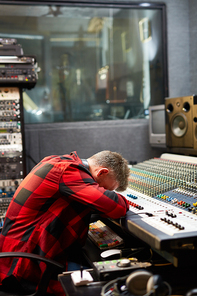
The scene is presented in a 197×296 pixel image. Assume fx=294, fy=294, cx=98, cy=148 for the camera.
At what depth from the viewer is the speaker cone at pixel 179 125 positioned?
8.21 feet

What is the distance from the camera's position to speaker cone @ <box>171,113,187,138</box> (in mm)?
2503

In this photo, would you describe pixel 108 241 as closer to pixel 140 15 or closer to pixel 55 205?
pixel 55 205

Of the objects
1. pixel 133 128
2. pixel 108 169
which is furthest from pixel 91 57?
pixel 108 169

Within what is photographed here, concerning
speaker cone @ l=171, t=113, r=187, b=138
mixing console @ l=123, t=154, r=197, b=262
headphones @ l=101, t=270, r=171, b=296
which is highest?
speaker cone @ l=171, t=113, r=187, b=138

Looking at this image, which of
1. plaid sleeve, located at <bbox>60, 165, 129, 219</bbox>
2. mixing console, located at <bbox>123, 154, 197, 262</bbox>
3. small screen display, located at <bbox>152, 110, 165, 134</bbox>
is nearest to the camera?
mixing console, located at <bbox>123, 154, 197, 262</bbox>

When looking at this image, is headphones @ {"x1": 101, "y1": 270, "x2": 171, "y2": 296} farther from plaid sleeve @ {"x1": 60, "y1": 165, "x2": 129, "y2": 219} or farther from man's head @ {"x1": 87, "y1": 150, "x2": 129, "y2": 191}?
man's head @ {"x1": 87, "y1": 150, "x2": 129, "y2": 191}

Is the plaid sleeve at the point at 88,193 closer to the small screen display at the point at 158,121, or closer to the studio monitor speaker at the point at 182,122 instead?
the studio monitor speaker at the point at 182,122

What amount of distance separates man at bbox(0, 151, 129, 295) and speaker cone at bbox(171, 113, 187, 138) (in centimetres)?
134

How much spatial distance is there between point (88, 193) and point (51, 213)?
22 cm

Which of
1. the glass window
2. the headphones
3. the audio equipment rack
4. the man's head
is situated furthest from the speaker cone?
the headphones

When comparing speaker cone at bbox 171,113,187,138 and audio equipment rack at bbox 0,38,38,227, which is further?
audio equipment rack at bbox 0,38,38,227

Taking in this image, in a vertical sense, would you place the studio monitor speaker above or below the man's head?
above

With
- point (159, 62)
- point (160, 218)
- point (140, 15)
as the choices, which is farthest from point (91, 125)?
point (160, 218)

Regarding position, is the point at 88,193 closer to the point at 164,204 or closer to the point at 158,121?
the point at 164,204
